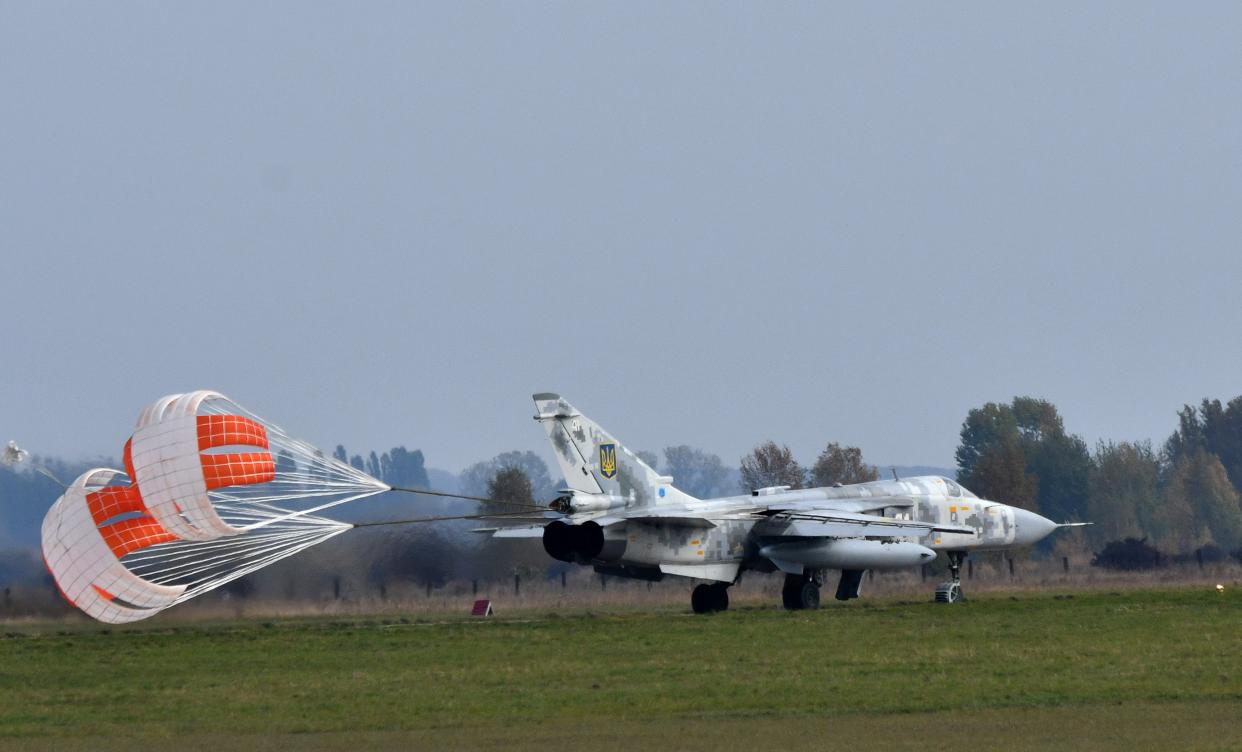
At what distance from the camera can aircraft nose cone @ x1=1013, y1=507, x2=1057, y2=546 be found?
124 ft

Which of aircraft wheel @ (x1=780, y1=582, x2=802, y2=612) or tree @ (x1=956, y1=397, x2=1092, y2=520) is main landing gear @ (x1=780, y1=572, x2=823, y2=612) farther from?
tree @ (x1=956, y1=397, x2=1092, y2=520)

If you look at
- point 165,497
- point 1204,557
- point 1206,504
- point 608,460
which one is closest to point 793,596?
point 608,460

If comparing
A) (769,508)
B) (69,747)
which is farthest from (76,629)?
(69,747)

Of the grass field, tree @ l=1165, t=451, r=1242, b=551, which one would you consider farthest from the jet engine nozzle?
tree @ l=1165, t=451, r=1242, b=551

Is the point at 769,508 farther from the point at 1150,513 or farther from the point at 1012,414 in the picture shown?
the point at 1012,414

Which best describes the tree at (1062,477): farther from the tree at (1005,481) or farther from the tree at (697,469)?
the tree at (697,469)

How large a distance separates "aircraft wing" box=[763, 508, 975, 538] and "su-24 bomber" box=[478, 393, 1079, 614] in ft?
0.06

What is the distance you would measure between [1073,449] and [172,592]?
158ft

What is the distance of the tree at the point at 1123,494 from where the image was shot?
209ft

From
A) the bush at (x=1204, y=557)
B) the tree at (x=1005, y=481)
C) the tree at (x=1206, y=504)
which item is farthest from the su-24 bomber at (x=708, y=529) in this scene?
the tree at (x=1206, y=504)

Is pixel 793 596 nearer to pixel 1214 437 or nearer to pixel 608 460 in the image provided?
pixel 608 460

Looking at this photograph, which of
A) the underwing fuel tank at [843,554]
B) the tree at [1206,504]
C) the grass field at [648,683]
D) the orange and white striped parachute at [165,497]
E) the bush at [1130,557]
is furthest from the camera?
the tree at [1206,504]

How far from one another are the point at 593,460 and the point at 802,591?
4.90 meters

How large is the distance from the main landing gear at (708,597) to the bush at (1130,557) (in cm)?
1695
